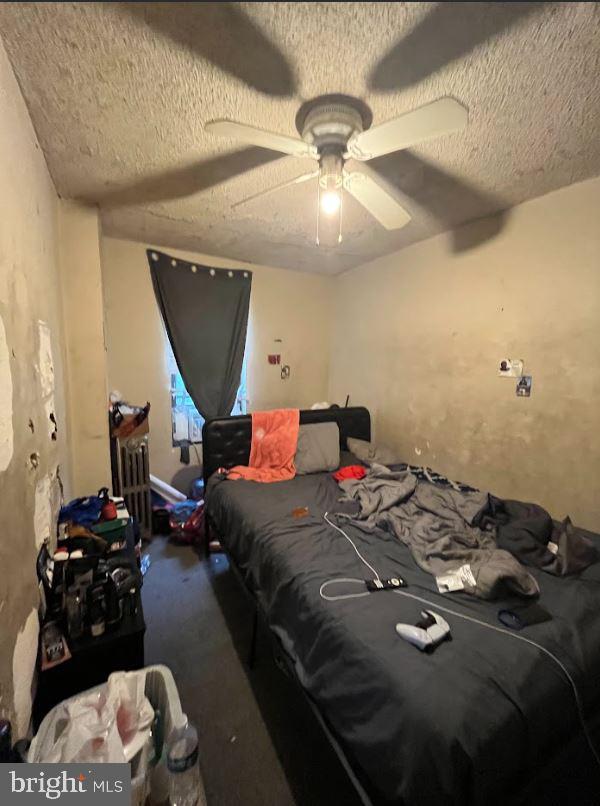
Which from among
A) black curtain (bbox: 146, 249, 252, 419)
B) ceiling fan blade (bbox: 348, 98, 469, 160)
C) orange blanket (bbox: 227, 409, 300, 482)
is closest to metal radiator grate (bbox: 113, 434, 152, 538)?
black curtain (bbox: 146, 249, 252, 419)

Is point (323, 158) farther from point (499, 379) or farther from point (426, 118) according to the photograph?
point (499, 379)

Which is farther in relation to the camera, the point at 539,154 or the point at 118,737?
the point at 539,154

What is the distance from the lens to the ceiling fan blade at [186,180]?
159 cm

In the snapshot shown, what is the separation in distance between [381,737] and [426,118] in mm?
1799

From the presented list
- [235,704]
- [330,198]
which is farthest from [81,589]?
[330,198]

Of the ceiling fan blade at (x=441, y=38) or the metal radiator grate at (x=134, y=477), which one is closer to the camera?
the ceiling fan blade at (x=441, y=38)

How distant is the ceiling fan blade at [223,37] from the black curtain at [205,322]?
1.97m

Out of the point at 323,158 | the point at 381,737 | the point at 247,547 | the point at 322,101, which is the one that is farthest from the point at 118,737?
the point at 322,101

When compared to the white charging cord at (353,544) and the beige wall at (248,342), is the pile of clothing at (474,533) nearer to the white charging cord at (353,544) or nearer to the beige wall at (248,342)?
the white charging cord at (353,544)

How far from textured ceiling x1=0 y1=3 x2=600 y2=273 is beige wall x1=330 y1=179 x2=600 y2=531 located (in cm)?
34

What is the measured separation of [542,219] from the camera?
75.7 inches

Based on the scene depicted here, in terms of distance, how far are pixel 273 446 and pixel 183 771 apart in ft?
6.21

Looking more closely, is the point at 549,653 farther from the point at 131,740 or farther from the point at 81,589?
the point at 81,589

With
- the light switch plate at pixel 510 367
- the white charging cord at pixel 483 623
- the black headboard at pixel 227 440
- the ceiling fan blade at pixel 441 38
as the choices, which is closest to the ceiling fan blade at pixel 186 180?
the ceiling fan blade at pixel 441 38
